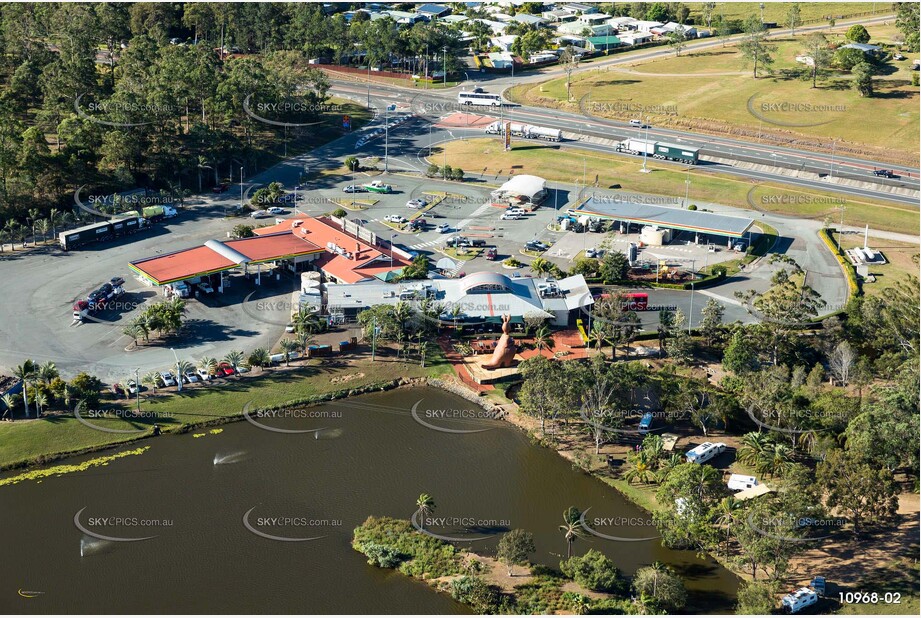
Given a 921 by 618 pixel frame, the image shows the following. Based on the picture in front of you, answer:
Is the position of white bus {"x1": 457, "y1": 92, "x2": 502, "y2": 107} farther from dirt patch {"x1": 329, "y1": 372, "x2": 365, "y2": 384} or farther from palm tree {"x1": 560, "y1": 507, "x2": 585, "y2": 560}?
palm tree {"x1": 560, "y1": 507, "x2": 585, "y2": 560}

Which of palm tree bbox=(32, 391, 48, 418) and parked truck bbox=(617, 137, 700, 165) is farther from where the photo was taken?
parked truck bbox=(617, 137, 700, 165)

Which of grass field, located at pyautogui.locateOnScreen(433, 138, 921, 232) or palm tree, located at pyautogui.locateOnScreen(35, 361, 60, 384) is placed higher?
grass field, located at pyautogui.locateOnScreen(433, 138, 921, 232)

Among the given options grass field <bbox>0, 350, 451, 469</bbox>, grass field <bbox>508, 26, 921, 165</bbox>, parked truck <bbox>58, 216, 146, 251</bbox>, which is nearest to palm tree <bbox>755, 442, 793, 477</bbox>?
grass field <bbox>0, 350, 451, 469</bbox>

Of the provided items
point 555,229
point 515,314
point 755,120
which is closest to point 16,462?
point 515,314

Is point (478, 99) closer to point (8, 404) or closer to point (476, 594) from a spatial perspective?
point (8, 404)

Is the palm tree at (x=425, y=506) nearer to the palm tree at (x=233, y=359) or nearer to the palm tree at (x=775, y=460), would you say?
the palm tree at (x=775, y=460)

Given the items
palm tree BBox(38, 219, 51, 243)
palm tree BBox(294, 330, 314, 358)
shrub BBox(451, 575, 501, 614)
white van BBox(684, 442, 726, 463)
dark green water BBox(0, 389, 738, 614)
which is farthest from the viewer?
palm tree BBox(38, 219, 51, 243)

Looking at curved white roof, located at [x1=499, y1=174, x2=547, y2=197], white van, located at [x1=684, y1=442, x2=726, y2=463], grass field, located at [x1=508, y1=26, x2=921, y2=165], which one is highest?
grass field, located at [x1=508, y1=26, x2=921, y2=165]
